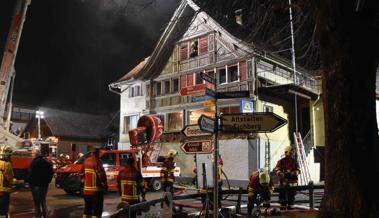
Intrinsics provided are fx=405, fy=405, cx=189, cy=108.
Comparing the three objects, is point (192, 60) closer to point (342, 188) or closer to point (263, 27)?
point (263, 27)

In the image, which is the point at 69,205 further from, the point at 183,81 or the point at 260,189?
the point at 183,81

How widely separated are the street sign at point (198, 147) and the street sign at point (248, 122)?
0.57 meters

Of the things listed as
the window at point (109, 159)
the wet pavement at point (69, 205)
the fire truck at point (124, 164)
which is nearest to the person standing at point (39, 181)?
the wet pavement at point (69, 205)

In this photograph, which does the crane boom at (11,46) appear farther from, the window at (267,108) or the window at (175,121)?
the window at (267,108)

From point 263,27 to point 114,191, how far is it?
33.3 feet

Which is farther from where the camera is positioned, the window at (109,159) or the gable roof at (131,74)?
the gable roof at (131,74)

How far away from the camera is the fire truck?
1593 cm

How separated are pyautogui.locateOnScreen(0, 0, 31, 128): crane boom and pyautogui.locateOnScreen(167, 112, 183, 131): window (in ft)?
31.7

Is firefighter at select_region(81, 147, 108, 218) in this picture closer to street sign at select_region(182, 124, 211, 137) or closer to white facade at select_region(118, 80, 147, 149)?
street sign at select_region(182, 124, 211, 137)

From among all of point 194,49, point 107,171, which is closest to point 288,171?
point 107,171

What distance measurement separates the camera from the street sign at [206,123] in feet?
20.6

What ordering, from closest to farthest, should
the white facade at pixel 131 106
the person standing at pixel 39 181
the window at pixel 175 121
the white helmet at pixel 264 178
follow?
the white helmet at pixel 264 178 < the person standing at pixel 39 181 < the window at pixel 175 121 < the white facade at pixel 131 106

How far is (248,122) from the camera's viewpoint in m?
6.86

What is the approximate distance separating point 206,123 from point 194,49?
62.8 ft
